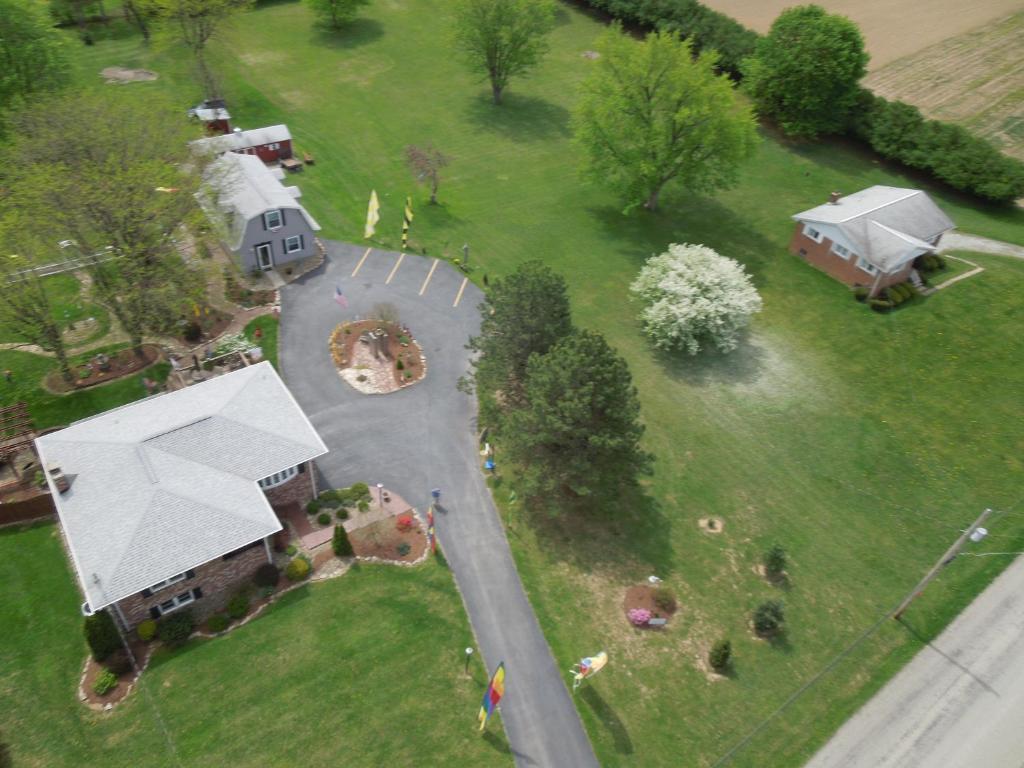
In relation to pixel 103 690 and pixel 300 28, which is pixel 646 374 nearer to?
pixel 103 690

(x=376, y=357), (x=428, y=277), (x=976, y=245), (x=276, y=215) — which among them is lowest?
(x=376, y=357)

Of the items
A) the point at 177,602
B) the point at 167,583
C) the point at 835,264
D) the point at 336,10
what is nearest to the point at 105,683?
the point at 177,602

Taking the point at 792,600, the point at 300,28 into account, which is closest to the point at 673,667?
the point at 792,600

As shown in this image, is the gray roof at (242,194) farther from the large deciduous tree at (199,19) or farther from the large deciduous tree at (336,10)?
the large deciduous tree at (336,10)

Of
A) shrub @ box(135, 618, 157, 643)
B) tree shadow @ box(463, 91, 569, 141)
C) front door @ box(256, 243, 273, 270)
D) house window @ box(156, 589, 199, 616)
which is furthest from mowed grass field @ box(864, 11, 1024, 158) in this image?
shrub @ box(135, 618, 157, 643)

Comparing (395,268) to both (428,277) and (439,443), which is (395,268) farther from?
(439,443)

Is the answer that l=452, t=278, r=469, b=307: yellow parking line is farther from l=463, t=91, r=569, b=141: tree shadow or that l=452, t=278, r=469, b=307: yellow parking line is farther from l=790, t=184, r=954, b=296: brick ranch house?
l=790, t=184, r=954, b=296: brick ranch house
